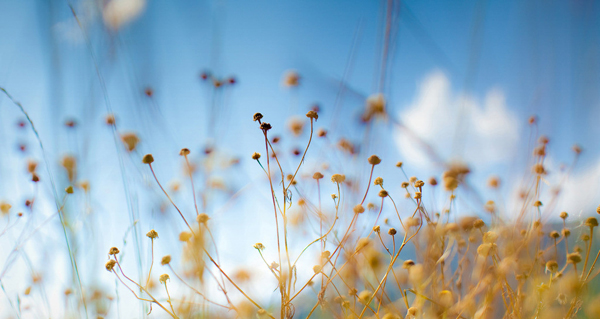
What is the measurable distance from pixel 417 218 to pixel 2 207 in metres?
1.89

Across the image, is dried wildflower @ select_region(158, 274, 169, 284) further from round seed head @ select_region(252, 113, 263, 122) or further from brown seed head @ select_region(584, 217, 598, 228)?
brown seed head @ select_region(584, 217, 598, 228)

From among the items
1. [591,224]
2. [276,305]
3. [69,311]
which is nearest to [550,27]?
[591,224]

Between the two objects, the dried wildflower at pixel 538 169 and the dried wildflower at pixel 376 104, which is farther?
the dried wildflower at pixel 538 169

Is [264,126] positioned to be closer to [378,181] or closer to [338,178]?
[338,178]

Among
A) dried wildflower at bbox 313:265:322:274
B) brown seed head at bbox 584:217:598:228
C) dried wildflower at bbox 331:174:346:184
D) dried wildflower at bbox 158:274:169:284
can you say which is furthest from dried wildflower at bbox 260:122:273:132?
brown seed head at bbox 584:217:598:228

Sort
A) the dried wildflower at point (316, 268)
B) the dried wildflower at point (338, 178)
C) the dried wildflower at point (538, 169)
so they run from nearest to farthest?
the dried wildflower at point (316, 268), the dried wildflower at point (338, 178), the dried wildflower at point (538, 169)

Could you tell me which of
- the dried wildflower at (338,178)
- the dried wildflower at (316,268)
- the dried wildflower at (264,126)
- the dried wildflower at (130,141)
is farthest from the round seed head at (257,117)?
the dried wildflower at (130,141)

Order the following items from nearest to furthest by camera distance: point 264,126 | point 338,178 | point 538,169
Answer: point 264,126 < point 338,178 < point 538,169

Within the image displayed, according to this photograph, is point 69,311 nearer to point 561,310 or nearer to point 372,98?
point 372,98

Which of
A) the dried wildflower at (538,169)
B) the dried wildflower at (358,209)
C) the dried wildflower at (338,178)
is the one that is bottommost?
the dried wildflower at (358,209)

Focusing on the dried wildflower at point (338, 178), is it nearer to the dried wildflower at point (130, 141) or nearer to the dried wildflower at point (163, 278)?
the dried wildflower at point (163, 278)

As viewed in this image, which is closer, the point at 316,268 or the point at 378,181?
the point at 316,268

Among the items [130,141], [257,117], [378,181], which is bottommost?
[378,181]

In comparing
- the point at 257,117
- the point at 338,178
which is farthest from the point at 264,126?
the point at 338,178
